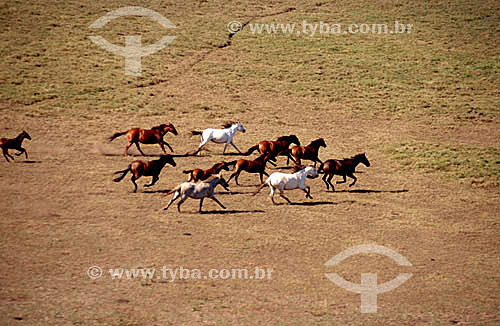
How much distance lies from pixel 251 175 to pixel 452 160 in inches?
314

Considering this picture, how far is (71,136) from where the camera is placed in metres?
25.8

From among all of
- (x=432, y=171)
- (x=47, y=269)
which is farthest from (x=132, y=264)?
(x=432, y=171)

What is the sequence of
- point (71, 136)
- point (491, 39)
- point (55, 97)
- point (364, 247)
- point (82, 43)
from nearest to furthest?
point (364, 247) → point (71, 136) → point (55, 97) → point (82, 43) → point (491, 39)

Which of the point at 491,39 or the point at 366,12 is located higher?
the point at 366,12

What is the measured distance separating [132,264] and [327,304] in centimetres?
439

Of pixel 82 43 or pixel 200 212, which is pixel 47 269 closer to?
pixel 200 212

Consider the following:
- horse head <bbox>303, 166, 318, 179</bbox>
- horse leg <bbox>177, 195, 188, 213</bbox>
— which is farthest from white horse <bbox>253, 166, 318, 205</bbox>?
horse leg <bbox>177, 195, 188, 213</bbox>

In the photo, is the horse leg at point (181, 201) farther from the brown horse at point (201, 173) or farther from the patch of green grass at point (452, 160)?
the patch of green grass at point (452, 160)
